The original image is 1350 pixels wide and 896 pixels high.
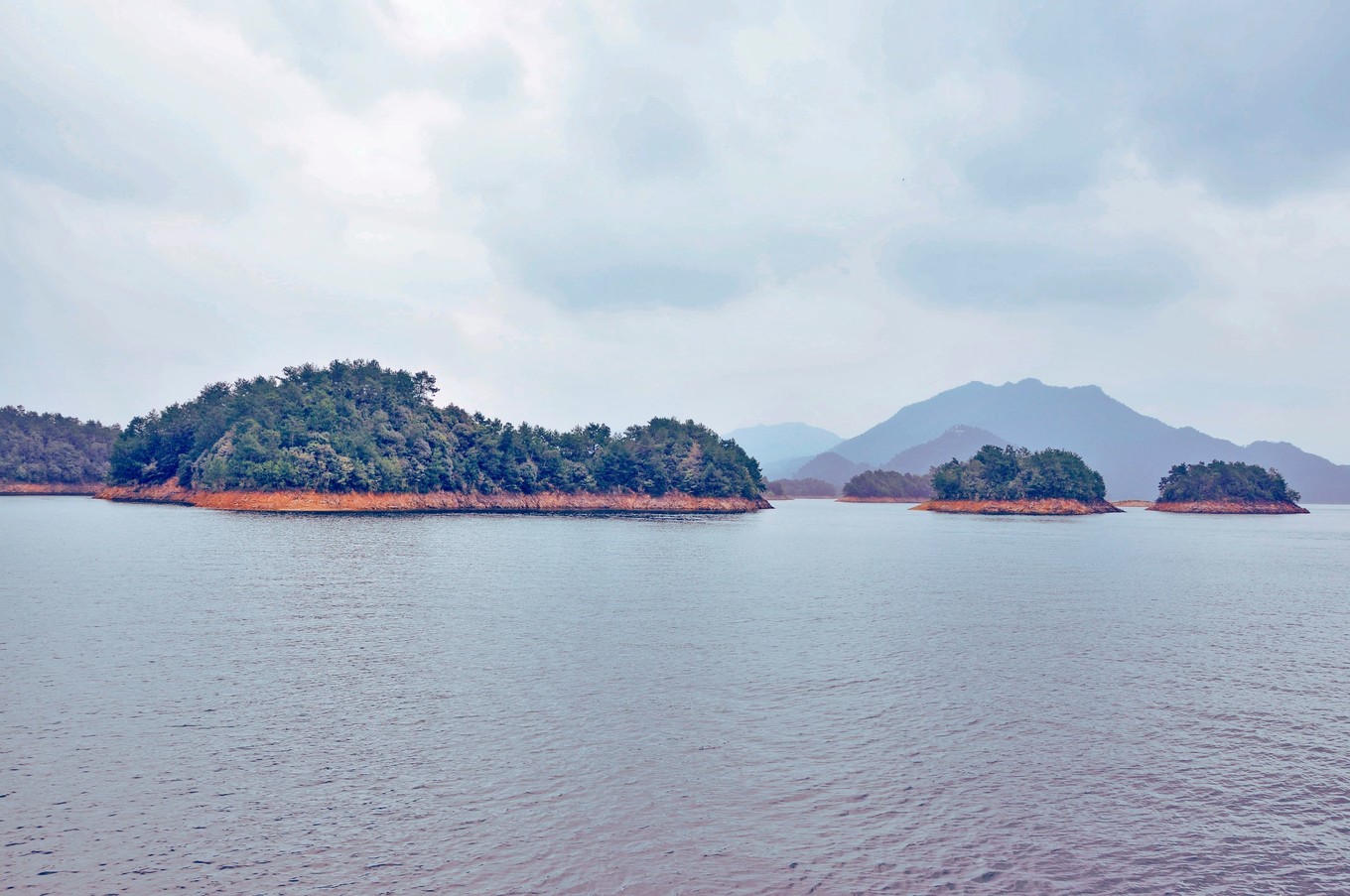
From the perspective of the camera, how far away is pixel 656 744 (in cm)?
1920

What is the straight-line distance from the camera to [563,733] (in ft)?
Result: 65.2

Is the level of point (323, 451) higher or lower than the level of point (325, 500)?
higher

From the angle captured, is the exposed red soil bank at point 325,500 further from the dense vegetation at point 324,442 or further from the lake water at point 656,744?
the lake water at point 656,744

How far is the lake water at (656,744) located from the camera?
43.1ft

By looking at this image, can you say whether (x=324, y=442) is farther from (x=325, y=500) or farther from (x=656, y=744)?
(x=656, y=744)

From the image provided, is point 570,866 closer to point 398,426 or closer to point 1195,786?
point 1195,786

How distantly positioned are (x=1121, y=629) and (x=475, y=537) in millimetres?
71368

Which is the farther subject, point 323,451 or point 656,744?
point 323,451

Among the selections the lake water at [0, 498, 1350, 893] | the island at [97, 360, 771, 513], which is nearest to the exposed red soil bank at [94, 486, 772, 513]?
the island at [97, 360, 771, 513]

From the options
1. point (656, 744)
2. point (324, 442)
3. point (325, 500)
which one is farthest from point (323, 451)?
point (656, 744)

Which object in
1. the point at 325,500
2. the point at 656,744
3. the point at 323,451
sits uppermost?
the point at 323,451

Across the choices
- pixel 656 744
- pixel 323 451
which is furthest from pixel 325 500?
pixel 656 744

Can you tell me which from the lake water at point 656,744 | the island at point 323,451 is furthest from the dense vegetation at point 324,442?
the lake water at point 656,744

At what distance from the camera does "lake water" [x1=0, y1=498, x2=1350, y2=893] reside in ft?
43.1
